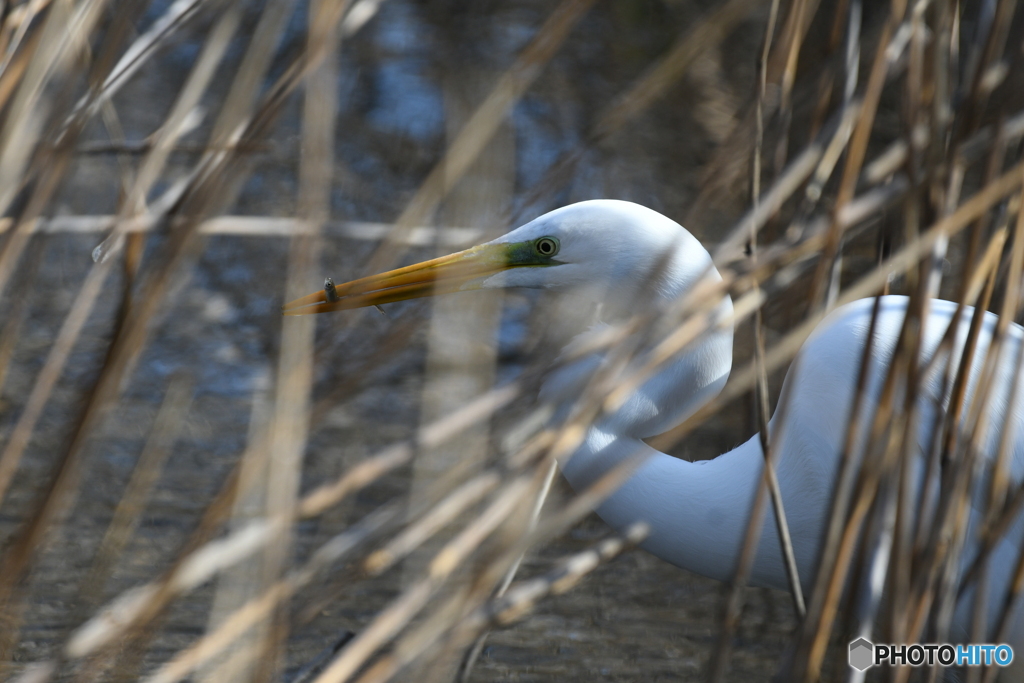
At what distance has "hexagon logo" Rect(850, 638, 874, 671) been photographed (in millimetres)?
708

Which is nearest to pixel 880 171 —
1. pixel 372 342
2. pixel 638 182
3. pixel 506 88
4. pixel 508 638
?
pixel 506 88

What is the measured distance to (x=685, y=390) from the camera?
1.30 metres

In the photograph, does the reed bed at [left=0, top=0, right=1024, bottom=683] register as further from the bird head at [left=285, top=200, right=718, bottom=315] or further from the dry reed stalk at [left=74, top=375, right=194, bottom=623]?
the bird head at [left=285, top=200, right=718, bottom=315]

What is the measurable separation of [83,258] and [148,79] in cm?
147

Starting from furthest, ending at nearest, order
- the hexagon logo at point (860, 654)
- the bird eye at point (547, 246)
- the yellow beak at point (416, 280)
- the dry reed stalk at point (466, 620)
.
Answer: the bird eye at point (547, 246) < the yellow beak at point (416, 280) < the hexagon logo at point (860, 654) < the dry reed stalk at point (466, 620)

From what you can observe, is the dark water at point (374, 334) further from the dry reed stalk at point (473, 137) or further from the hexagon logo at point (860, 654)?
the hexagon logo at point (860, 654)

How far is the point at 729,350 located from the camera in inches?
51.4

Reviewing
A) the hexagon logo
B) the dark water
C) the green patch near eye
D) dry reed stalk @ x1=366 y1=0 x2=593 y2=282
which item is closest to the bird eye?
the green patch near eye

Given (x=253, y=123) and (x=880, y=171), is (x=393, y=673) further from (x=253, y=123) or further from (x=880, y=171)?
(x=880, y=171)

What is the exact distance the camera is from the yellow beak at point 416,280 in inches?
49.3

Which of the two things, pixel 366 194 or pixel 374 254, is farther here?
pixel 366 194

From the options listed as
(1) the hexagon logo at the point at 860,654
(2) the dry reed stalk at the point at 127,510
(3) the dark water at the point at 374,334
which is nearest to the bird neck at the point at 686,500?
(3) the dark water at the point at 374,334

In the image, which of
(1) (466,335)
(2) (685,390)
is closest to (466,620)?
(1) (466,335)

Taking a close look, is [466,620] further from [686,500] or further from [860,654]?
[686,500]
